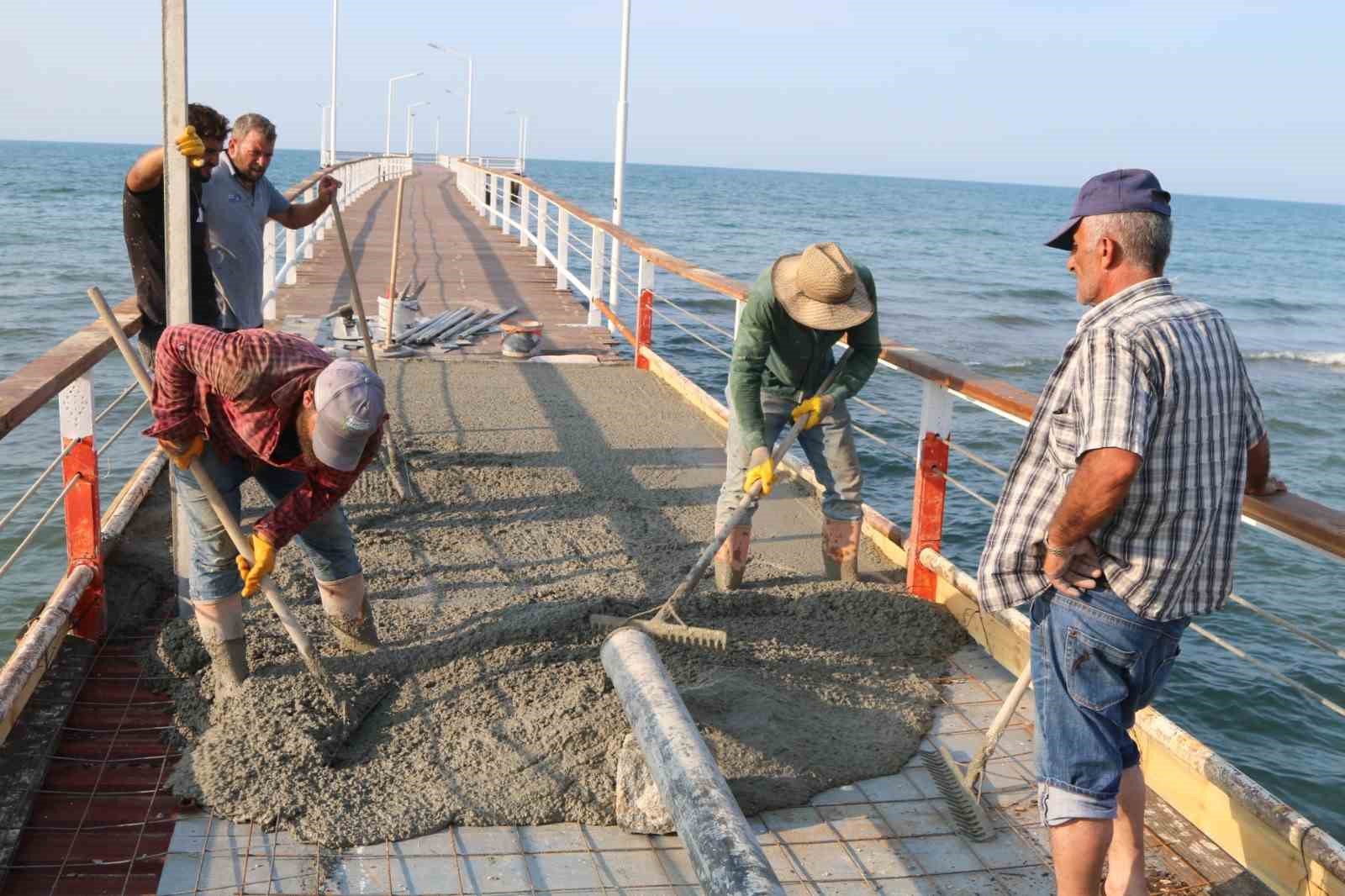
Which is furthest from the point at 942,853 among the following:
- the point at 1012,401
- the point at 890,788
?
the point at 1012,401

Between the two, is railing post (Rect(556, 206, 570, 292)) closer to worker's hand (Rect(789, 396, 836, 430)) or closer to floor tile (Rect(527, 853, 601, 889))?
worker's hand (Rect(789, 396, 836, 430))

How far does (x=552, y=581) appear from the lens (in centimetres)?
424

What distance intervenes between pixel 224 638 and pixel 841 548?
2176mm

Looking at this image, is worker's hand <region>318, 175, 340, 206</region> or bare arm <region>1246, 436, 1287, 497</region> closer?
bare arm <region>1246, 436, 1287, 497</region>

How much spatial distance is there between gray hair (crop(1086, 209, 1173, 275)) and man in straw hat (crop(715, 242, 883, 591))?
160cm

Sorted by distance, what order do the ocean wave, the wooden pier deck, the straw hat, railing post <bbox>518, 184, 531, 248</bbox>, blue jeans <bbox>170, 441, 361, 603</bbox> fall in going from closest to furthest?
1. blue jeans <bbox>170, 441, 361, 603</bbox>
2. the straw hat
3. the wooden pier deck
4. railing post <bbox>518, 184, 531, 248</bbox>
5. the ocean wave

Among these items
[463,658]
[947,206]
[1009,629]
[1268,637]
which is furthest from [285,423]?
[947,206]

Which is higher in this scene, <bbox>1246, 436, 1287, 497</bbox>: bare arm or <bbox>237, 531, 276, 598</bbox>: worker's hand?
<bbox>1246, 436, 1287, 497</bbox>: bare arm

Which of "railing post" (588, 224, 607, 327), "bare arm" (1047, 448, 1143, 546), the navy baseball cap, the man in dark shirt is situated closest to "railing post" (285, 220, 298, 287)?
"railing post" (588, 224, 607, 327)

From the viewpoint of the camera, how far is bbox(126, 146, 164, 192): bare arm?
13.1ft

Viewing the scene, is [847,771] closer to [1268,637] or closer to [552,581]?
[552,581]

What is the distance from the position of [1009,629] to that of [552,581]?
62.9 inches

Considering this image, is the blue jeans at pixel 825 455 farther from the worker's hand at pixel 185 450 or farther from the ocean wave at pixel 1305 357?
the ocean wave at pixel 1305 357

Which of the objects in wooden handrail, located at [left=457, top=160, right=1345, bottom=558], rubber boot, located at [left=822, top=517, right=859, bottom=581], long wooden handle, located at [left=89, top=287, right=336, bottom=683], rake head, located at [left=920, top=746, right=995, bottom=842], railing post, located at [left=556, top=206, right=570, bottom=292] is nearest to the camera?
wooden handrail, located at [left=457, top=160, right=1345, bottom=558]
